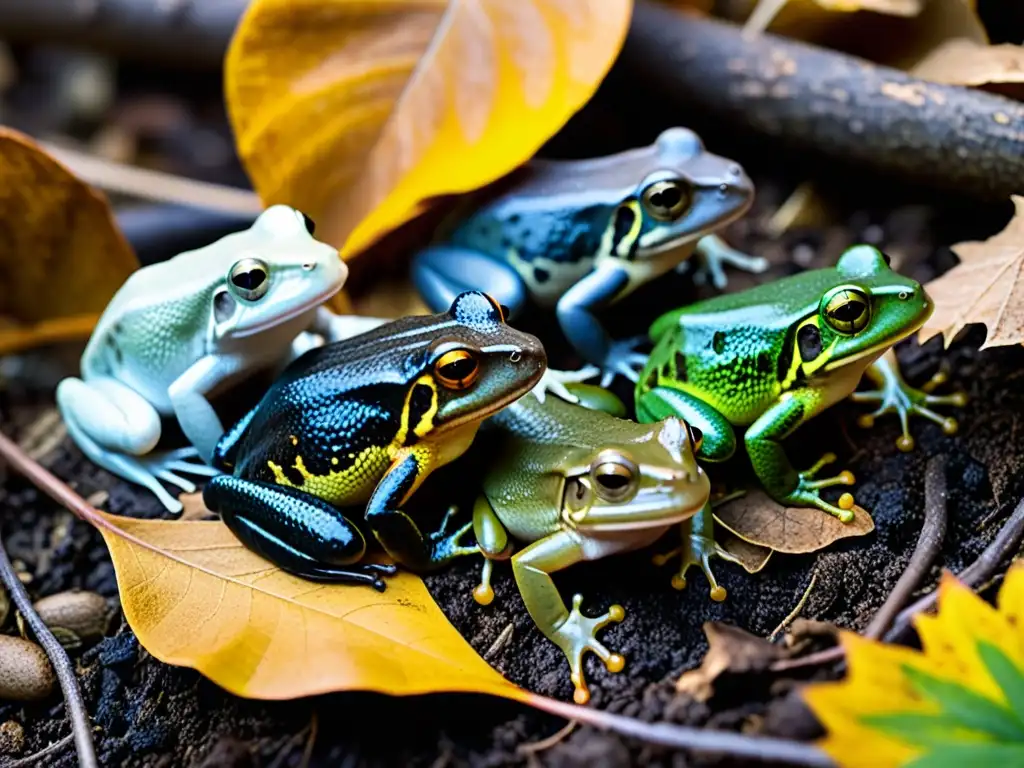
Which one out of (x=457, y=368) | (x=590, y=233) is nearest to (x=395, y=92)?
(x=590, y=233)

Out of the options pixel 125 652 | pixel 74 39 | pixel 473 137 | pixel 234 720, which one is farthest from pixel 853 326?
pixel 74 39

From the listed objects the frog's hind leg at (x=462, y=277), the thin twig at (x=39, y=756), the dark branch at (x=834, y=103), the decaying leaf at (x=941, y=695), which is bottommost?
the thin twig at (x=39, y=756)

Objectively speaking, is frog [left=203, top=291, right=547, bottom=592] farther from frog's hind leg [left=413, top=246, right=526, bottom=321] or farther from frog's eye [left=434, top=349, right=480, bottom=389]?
frog's hind leg [left=413, top=246, right=526, bottom=321]

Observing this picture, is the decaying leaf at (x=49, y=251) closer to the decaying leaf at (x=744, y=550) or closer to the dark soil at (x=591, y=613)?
the dark soil at (x=591, y=613)

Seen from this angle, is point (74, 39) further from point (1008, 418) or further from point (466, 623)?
point (1008, 418)

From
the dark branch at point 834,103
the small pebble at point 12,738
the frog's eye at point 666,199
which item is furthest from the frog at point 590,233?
the small pebble at point 12,738

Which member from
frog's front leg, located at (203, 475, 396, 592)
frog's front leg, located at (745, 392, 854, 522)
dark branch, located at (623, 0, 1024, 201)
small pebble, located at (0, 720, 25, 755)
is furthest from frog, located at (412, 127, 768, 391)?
small pebble, located at (0, 720, 25, 755)
